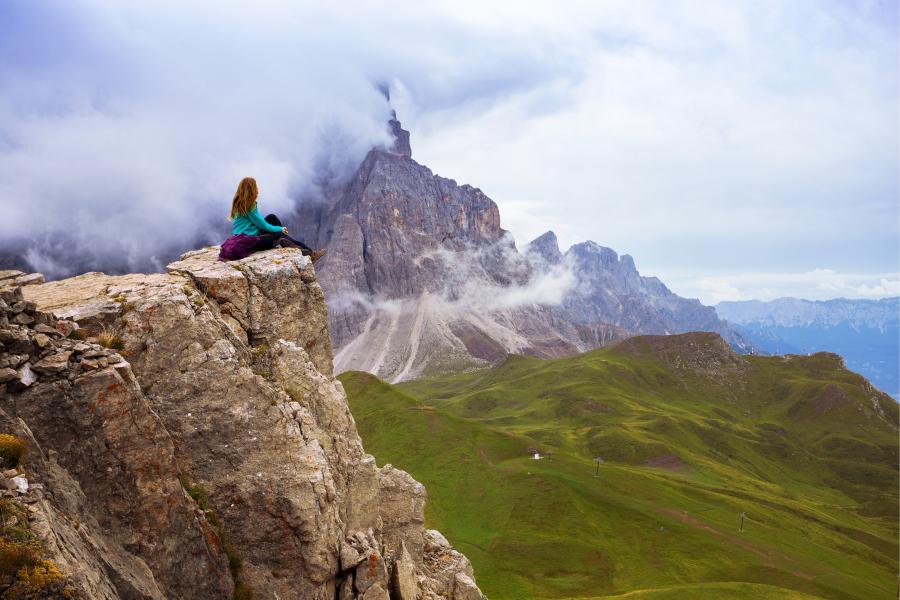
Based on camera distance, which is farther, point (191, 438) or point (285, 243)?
point (285, 243)

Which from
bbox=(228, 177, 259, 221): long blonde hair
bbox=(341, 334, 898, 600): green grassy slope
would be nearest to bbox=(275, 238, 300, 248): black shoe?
bbox=(228, 177, 259, 221): long blonde hair

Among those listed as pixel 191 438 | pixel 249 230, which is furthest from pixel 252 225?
pixel 191 438

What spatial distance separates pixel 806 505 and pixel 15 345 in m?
239

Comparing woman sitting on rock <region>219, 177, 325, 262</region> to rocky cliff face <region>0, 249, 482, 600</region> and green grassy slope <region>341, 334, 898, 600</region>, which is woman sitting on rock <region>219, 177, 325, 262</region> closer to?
rocky cliff face <region>0, 249, 482, 600</region>

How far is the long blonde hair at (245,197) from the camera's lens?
2359cm

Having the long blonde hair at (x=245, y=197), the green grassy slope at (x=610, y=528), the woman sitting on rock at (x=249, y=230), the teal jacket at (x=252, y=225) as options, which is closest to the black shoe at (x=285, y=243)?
the woman sitting on rock at (x=249, y=230)

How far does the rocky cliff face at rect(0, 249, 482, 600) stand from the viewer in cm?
1445

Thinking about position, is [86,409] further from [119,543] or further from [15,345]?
[119,543]

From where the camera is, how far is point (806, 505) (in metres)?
191

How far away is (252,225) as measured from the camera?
25797 mm

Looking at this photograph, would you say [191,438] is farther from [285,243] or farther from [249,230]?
[285,243]

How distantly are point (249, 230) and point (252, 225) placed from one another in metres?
0.40

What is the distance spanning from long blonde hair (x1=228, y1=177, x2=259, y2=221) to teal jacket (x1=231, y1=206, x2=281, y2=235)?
478 millimetres

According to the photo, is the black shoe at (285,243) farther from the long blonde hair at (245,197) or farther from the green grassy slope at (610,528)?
the green grassy slope at (610,528)
